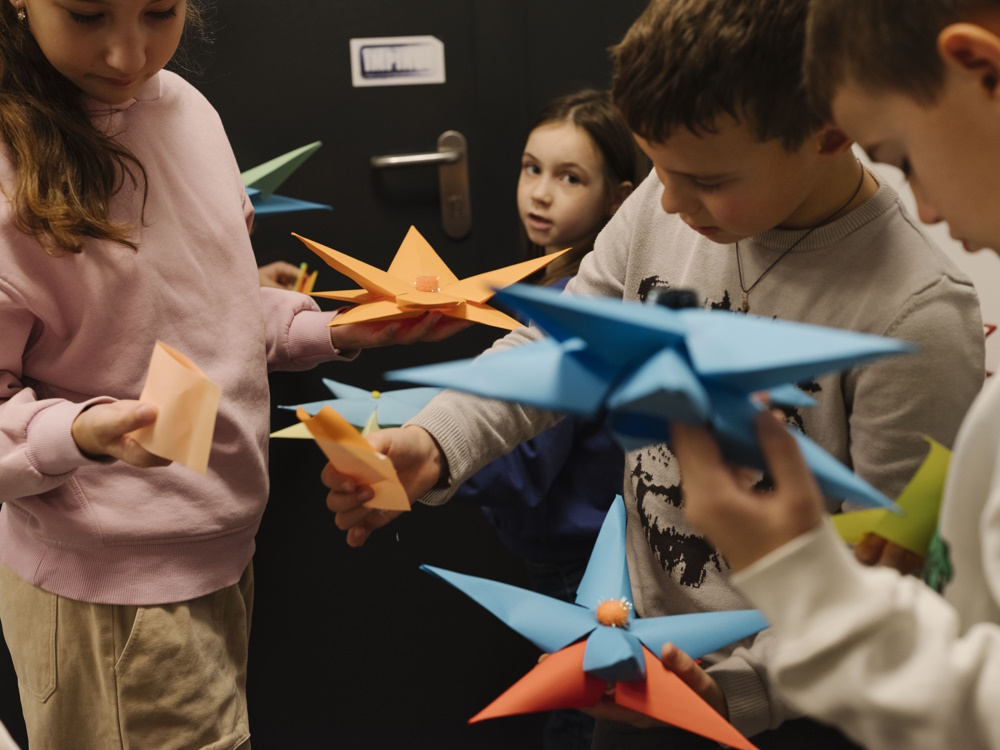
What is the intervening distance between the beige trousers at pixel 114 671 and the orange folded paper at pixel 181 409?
38 cm

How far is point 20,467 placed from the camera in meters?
0.90

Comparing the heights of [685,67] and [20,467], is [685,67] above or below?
above

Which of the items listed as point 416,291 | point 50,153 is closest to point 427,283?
point 416,291

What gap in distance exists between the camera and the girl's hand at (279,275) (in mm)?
1663

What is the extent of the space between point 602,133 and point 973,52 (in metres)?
→ 1.11

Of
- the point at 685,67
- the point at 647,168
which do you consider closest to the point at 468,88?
the point at 647,168

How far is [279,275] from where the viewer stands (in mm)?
1702

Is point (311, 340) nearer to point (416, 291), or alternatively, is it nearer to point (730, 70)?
point (416, 291)

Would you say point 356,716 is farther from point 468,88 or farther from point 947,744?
point 947,744

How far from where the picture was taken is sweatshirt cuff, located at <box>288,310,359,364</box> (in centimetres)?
125

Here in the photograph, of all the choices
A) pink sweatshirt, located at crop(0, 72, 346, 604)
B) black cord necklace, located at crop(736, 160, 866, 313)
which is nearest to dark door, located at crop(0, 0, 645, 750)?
pink sweatshirt, located at crop(0, 72, 346, 604)

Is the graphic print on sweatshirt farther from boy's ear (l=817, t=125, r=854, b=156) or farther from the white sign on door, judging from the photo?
the white sign on door

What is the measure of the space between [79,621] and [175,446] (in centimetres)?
43

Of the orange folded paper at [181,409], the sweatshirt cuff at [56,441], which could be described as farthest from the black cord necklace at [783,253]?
the sweatshirt cuff at [56,441]
